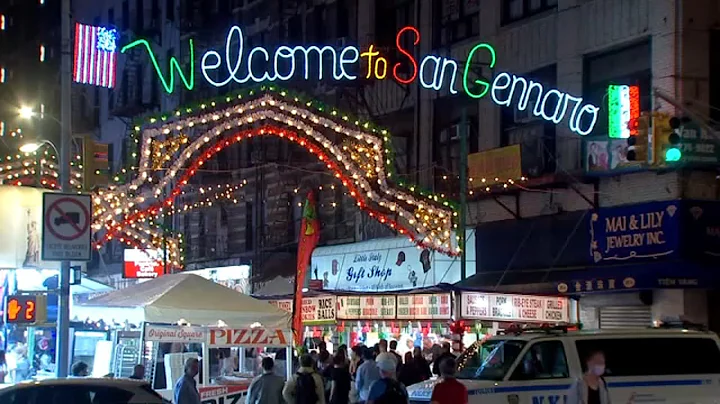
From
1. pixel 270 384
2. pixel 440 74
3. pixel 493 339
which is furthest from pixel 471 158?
pixel 270 384

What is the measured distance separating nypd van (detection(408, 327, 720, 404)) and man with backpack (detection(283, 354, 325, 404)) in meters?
1.86

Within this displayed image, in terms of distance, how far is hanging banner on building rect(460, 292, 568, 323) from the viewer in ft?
78.3

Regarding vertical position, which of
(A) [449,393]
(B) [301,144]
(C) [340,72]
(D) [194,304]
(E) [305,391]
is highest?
(C) [340,72]

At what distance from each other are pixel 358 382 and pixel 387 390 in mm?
6518

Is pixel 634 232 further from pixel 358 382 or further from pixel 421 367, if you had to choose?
pixel 358 382

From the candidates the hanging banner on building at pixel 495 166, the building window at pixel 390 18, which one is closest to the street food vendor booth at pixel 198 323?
the hanging banner on building at pixel 495 166

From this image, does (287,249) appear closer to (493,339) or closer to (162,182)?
(162,182)

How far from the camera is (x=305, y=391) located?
53.3ft

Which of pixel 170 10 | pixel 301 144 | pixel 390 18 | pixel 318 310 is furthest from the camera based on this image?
A: pixel 170 10

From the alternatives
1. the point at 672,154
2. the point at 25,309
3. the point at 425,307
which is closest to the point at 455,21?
the point at 425,307

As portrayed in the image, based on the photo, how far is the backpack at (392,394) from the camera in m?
12.6

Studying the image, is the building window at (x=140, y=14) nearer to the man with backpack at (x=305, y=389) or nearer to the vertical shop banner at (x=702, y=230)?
the vertical shop banner at (x=702, y=230)

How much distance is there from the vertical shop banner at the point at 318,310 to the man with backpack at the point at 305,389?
12.0 metres

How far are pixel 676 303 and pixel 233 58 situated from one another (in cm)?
1066
